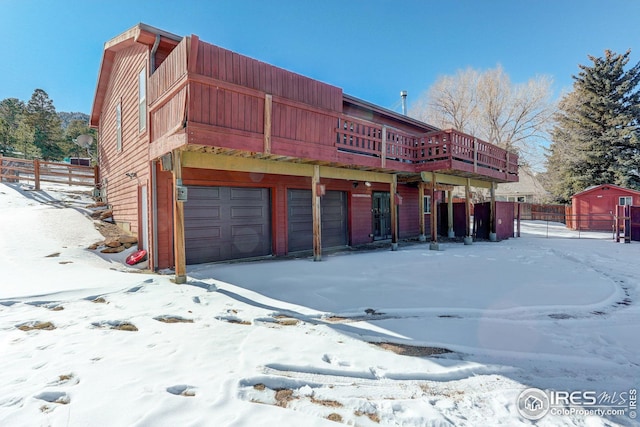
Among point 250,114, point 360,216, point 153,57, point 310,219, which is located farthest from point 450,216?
point 153,57

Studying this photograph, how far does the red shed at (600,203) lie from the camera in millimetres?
16441

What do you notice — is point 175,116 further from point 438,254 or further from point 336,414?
point 438,254

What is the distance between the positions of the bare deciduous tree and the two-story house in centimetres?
1528

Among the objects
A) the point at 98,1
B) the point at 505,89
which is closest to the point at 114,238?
the point at 98,1

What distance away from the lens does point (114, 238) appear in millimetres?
8242

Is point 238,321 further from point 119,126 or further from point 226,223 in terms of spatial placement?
point 119,126

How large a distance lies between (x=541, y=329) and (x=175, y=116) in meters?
6.36

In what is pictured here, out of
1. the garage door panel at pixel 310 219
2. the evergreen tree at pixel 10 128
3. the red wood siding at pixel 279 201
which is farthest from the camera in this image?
the evergreen tree at pixel 10 128

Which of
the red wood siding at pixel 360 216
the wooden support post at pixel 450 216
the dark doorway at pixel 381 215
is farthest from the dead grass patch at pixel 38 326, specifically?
the wooden support post at pixel 450 216

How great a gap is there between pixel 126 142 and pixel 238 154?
17.2 feet

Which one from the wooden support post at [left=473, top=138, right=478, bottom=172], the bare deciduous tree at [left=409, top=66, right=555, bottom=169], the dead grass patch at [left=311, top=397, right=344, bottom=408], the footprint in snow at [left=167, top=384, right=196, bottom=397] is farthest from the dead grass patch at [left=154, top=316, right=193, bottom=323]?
the bare deciduous tree at [left=409, top=66, right=555, bottom=169]

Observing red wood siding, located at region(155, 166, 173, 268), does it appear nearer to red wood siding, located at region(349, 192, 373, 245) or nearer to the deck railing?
the deck railing

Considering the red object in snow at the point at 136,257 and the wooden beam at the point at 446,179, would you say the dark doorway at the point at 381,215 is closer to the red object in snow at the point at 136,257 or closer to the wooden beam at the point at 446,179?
the wooden beam at the point at 446,179

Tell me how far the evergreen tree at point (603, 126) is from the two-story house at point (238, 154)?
46.1ft
